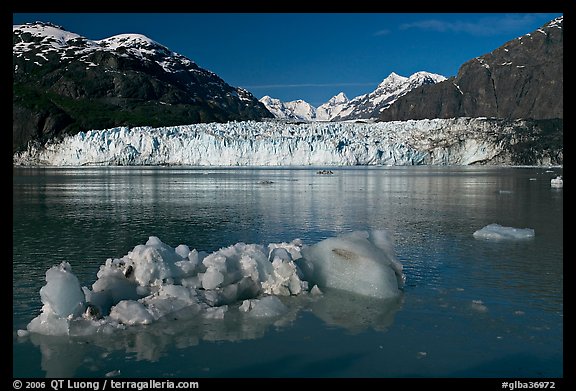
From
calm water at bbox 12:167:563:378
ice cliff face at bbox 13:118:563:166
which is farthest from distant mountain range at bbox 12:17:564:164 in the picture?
calm water at bbox 12:167:563:378

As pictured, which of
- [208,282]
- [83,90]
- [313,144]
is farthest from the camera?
[83,90]

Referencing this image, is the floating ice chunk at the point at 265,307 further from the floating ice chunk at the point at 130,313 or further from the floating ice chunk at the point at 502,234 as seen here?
the floating ice chunk at the point at 502,234

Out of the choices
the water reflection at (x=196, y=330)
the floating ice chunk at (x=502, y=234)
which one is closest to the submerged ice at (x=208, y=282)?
the water reflection at (x=196, y=330)

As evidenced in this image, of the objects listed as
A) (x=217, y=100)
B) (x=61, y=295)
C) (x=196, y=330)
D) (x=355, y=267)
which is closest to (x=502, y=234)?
(x=355, y=267)

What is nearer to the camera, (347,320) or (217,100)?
(347,320)

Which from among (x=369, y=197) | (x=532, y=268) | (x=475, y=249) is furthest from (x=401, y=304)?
(x=369, y=197)

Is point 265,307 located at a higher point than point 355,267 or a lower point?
lower

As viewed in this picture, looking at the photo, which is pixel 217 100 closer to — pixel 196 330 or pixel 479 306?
pixel 479 306
